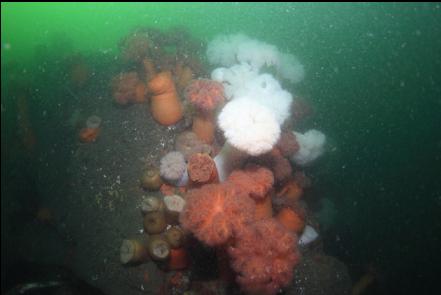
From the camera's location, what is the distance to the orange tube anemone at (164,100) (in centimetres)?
591

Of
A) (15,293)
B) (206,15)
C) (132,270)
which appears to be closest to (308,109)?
(132,270)

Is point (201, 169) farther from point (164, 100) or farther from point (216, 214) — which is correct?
point (164, 100)

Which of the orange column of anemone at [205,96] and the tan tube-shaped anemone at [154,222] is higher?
the orange column of anemone at [205,96]

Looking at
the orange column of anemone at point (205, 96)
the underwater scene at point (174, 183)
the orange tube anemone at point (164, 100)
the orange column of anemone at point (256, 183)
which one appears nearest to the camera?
the underwater scene at point (174, 183)

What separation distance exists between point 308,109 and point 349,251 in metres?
3.97

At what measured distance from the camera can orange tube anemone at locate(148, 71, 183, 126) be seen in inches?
233

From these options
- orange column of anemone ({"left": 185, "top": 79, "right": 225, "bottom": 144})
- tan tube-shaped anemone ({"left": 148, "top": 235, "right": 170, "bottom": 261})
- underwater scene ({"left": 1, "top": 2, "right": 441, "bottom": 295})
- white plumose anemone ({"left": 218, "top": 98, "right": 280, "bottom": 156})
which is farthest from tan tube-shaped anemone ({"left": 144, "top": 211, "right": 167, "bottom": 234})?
orange column of anemone ({"left": 185, "top": 79, "right": 225, "bottom": 144})

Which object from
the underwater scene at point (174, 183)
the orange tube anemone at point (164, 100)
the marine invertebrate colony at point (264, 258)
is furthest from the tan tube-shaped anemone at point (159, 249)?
the orange tube anemone at point (164, 100)

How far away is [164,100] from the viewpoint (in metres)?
6.09

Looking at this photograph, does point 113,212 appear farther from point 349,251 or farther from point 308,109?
point 349,251

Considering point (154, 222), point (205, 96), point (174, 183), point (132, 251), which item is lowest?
point (132, 251)

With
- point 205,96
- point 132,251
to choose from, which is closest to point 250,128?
point 205,96

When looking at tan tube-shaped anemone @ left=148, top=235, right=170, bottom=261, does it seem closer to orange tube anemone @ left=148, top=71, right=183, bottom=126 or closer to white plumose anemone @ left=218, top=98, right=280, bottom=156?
white plumose anemone @ left=218, top=98, right=280, bottom=156

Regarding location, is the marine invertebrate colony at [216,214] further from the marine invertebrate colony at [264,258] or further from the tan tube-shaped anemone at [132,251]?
the tan tube-shaped anemone at [132,251]
